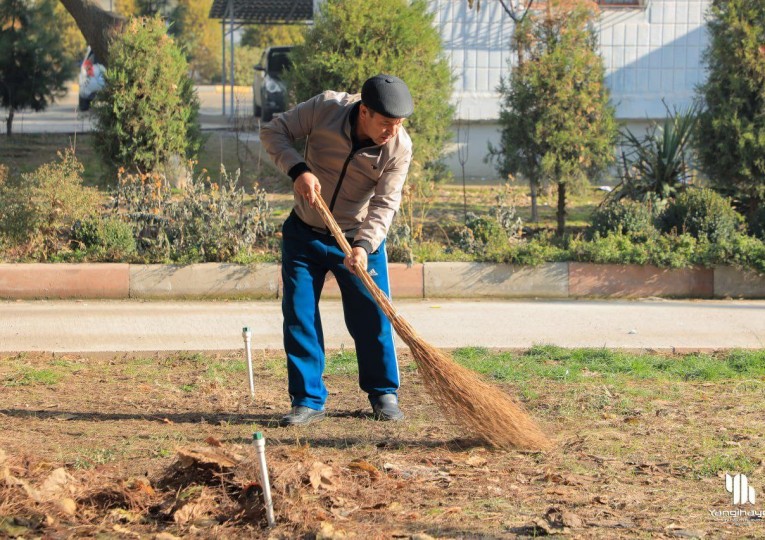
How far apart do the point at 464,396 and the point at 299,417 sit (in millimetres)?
953

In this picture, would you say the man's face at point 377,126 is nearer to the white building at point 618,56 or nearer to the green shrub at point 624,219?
the green shrub at point 624,219

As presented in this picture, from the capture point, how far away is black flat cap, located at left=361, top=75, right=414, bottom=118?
4.98 metres

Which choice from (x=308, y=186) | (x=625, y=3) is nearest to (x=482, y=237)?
(x=308, y=186)

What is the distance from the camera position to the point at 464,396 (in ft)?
16.5

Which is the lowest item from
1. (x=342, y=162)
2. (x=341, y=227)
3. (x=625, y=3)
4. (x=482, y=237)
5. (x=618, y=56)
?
(x=482, y=237)

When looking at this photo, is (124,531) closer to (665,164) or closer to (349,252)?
(349,252)

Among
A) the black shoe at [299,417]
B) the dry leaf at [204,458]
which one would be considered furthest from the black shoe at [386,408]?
the dry leaf at [204,458]

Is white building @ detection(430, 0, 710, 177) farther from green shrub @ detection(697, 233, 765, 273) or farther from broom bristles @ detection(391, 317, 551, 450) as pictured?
broom bristles @ detection(391, 317, 551, 450)

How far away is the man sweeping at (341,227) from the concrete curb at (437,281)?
347 centimetres

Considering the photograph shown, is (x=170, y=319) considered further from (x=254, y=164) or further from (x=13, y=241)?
(x=254, y=164)

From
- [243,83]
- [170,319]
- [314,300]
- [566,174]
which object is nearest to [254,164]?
[566,174]

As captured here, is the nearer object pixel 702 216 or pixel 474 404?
pixel 474 404

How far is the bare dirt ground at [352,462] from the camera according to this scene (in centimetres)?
407

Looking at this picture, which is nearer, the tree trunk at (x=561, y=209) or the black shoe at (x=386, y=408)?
the black shoe at (x=386, y=408)
